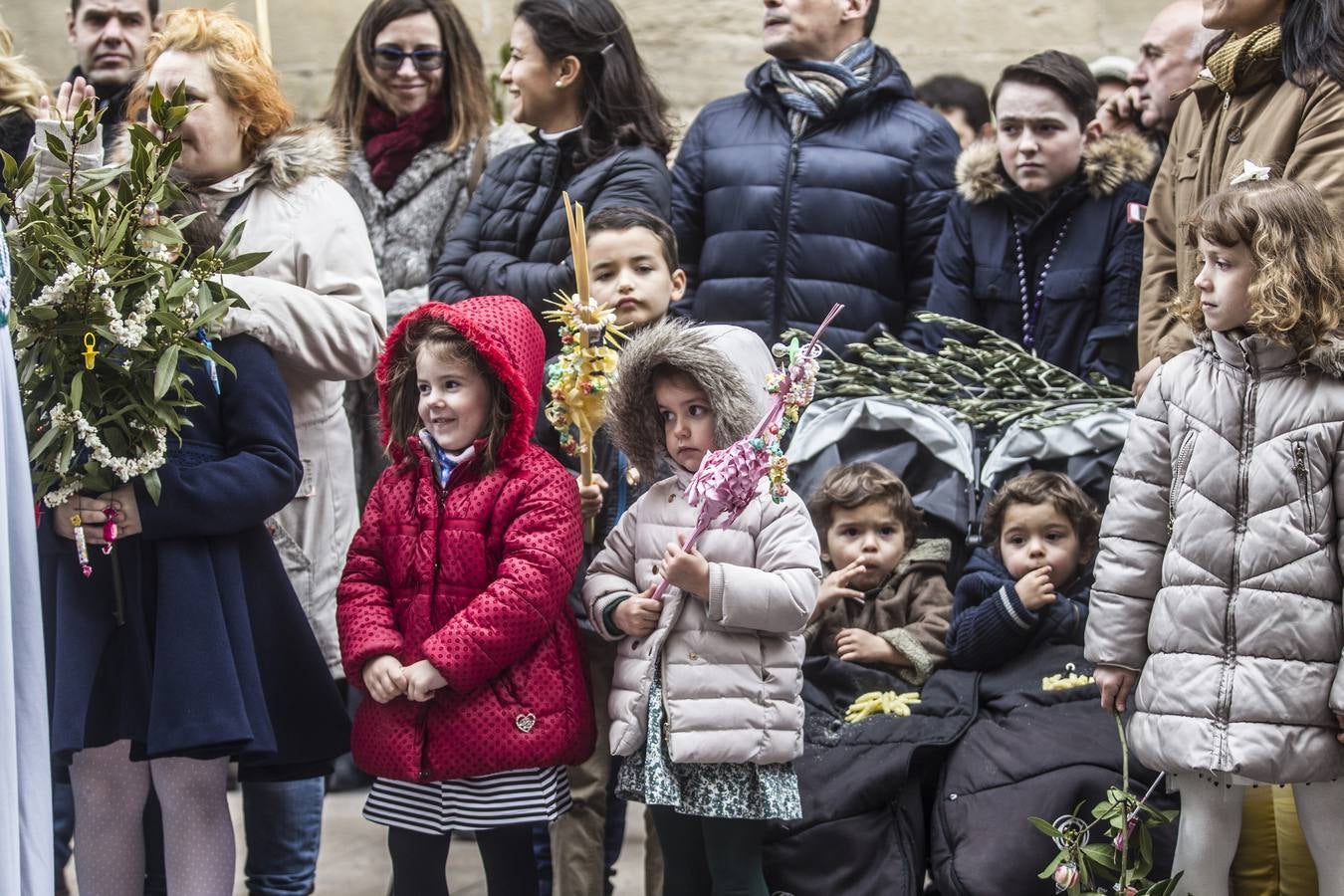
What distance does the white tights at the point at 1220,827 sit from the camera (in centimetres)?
396

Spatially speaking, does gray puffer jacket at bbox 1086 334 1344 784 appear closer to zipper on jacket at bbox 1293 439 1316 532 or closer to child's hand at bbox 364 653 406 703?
zipper on jacket at bbox 1293 439 1316 532

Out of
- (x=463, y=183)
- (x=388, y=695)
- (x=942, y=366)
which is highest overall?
(x=463, y=183)

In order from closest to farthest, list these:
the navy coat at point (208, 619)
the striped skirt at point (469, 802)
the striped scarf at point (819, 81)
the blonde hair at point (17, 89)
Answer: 1. the navy coat at point (208, 619)
2. the striped skirt at point (469, 802)
3. the blonde hair at point (17, 89)
4. the striped scarf at point (819, 81)

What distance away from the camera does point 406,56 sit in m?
5.91

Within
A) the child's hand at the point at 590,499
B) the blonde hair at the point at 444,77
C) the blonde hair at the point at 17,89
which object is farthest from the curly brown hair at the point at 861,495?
the blonde hair at the point at 17,89

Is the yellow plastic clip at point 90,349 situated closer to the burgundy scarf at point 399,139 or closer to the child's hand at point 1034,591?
the burgundy scarf at point 399,139

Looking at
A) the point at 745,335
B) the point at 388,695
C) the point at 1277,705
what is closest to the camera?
the point at 1277,705

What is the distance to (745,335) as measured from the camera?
4609 mm

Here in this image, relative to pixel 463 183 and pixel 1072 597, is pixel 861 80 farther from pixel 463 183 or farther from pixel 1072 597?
pixel 1072 597

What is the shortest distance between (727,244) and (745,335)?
1205mm

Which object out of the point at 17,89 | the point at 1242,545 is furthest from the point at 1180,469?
the point at 17,89

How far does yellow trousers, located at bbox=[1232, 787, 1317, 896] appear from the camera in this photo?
4180 millimetres

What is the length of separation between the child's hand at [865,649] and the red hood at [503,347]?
0.94 meters

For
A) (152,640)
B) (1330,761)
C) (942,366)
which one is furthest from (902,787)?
(152,640)
